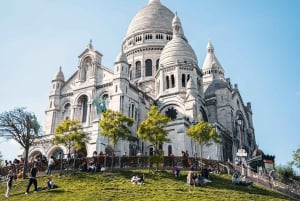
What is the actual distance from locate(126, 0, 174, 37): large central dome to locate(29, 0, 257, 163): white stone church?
3842 mm

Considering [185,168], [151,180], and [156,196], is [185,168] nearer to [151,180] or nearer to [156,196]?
[151,180]

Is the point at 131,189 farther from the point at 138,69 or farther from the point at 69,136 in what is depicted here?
the point at 138,69

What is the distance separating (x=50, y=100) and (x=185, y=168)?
26.6 m

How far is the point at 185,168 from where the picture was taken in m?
33.7

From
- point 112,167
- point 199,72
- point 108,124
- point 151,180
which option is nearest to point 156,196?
point 151,180

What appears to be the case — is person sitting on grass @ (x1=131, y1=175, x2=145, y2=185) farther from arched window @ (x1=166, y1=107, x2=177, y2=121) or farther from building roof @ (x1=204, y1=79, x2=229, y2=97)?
building roof @ (x1=204, y1=79, x2=229, y2=97)

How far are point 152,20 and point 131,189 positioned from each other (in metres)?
51.3

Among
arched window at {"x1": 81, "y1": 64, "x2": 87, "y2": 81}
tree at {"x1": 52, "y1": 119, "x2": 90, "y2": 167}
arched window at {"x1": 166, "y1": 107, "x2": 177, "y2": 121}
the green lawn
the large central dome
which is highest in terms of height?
the large central dome

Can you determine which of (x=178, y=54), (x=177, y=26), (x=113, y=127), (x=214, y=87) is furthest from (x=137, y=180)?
(x=177, y=26)

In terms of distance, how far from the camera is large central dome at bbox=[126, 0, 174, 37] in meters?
71.4

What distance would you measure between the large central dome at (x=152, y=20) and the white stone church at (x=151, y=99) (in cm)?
384

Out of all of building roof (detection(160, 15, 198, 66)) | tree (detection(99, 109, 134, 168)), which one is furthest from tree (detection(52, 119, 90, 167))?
building roof (detection(160, 15, 198, 66))

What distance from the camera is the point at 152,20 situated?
72375 millimetres

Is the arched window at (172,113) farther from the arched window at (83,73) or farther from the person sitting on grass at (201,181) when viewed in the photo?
the person sitting on grass at (201,181)
